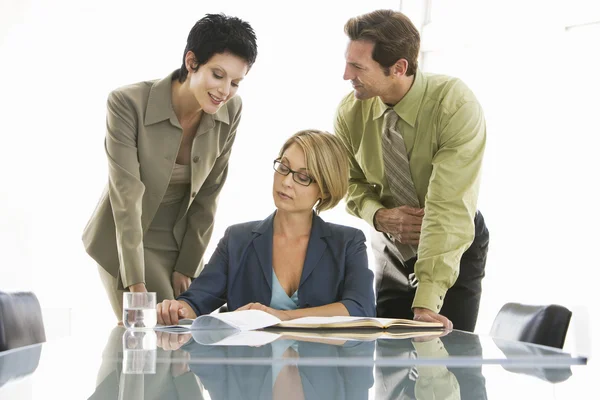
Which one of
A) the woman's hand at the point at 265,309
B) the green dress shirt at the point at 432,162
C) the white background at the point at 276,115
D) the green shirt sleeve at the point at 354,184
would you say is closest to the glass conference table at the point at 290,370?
the woman's hand at the point at 265,309

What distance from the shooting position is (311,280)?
1981mm

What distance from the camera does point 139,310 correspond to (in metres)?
1.56

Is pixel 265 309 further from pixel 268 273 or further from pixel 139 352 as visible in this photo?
pixel 139 352

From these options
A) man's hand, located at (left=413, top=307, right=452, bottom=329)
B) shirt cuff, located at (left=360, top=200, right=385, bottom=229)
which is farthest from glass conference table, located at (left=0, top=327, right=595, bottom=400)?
shirt cuff, located at (left=360, top=200, right=385, bottom=229)

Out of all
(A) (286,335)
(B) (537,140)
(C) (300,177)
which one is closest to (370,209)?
(C) (300,177)

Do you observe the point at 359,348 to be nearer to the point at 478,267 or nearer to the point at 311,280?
the point at 311,280

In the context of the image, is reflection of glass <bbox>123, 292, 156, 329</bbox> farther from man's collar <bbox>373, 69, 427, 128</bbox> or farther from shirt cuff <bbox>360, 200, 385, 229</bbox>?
man's collar <bbox>373, 69, 427, 128</bbox>

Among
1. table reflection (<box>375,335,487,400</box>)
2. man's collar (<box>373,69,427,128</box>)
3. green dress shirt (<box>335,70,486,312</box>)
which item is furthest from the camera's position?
man's collar (<box>373,69,427,128</box>)

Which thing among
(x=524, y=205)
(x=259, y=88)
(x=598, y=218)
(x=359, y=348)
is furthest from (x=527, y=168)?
(x=359, y=348)

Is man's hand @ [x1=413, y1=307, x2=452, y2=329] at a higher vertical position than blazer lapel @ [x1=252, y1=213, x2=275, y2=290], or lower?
lower

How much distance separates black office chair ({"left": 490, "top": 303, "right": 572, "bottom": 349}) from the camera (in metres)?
1.53

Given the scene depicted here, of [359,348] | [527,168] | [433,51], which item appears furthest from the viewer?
[433,51]

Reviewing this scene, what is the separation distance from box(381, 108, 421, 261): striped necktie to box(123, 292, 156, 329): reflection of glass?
3.36ft

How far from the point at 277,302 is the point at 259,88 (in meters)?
2.77
